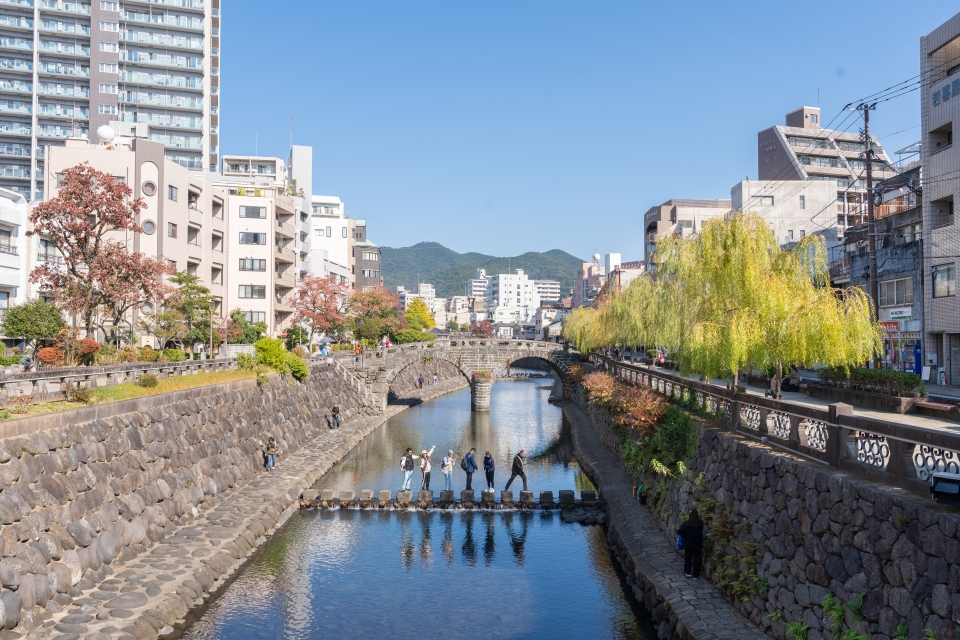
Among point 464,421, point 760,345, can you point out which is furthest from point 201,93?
point 760,345

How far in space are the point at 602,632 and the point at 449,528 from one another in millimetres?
8267

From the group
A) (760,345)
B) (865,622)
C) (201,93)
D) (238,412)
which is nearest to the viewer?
(865,622)

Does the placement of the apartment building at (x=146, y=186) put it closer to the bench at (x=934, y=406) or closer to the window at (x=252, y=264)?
the window at (x=252, y=264)

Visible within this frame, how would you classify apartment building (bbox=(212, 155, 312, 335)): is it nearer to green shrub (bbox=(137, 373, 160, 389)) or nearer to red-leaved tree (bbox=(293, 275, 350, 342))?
red-leaved tree (bbox=(293, 275, 350, 342))

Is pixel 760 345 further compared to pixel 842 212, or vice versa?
pixel 842 212

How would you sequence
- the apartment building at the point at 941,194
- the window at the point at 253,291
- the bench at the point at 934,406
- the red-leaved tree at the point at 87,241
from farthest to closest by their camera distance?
the window at the point at 253,291, the apartment building at the point at 941,194, the red-leaved tree at the point at 87,241, the bench at the point at 934,406

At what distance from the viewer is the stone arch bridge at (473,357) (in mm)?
53469

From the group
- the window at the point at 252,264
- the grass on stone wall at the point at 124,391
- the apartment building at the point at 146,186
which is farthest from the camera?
the window at the point at 252,264

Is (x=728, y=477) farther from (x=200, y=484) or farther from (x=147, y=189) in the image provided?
(x=147, y=189)

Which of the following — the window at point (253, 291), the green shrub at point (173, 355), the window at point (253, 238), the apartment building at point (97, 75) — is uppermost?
the apartment building at point (97, 75)

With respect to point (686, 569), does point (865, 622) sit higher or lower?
higher

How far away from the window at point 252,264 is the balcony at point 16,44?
40707 millimetres

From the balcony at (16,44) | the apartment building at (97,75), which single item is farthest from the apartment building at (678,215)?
the balcony at (16,44)

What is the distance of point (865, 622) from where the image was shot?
31.3ft
